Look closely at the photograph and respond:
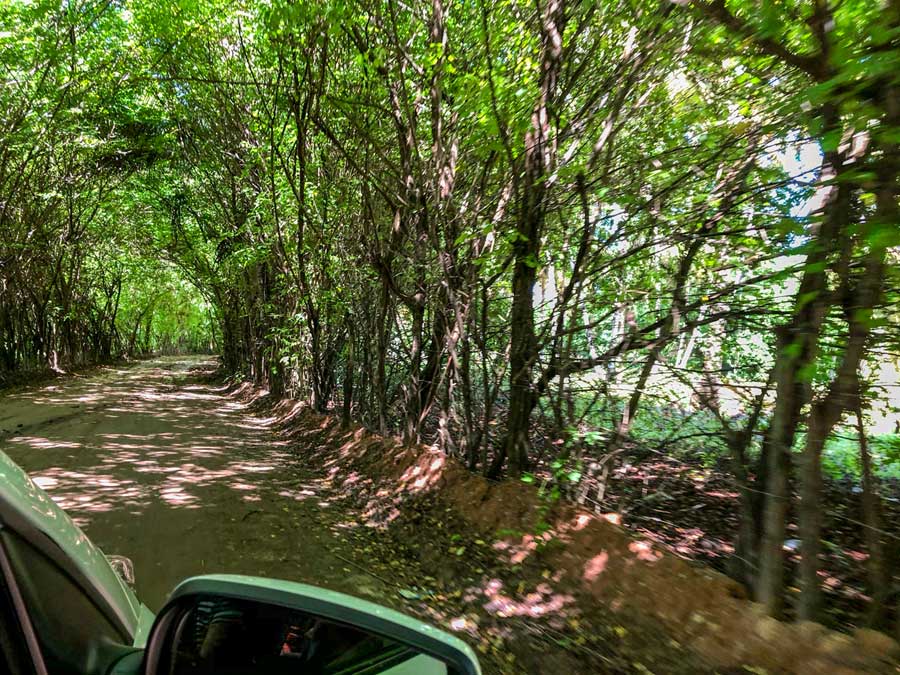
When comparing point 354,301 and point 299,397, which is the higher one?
point 354,301

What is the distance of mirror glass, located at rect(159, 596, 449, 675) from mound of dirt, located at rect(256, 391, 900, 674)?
2.90 meters

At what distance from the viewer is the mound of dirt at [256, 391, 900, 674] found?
2854mm

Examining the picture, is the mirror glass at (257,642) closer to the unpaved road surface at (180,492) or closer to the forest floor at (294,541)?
the forest floor at (294,541)

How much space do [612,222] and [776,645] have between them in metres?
4.27

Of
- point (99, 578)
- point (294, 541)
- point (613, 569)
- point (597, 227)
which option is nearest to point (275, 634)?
point (99, 578)

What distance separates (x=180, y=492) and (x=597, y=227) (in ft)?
21.0

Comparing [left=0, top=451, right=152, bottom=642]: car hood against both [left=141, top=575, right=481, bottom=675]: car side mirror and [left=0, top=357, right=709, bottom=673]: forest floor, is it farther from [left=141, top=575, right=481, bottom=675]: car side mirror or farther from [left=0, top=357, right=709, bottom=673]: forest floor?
[left=0, top=357, right=709, bottom=673]: forest floor

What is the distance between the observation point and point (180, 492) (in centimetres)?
670

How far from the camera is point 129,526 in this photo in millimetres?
5340

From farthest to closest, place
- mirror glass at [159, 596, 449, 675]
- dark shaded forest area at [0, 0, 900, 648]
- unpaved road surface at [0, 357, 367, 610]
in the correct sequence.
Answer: unpaved road surface at [0, 357, 367, 610] → dark shaded forest area at [0, 0, 900, 648] → mirror glass at [159, 596, 449, 675]

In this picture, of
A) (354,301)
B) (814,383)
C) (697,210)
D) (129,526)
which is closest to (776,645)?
(814,383)

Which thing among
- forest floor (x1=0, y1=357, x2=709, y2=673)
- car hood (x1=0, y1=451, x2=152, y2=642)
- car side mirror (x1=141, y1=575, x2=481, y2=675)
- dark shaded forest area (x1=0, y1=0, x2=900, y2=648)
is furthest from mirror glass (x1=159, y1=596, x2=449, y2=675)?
forest floor (x1=0, y1=357, x2=709, y2=673)

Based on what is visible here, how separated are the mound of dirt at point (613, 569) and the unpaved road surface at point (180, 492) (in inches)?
44.2

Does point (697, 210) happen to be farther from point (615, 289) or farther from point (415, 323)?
point (415, 323)
